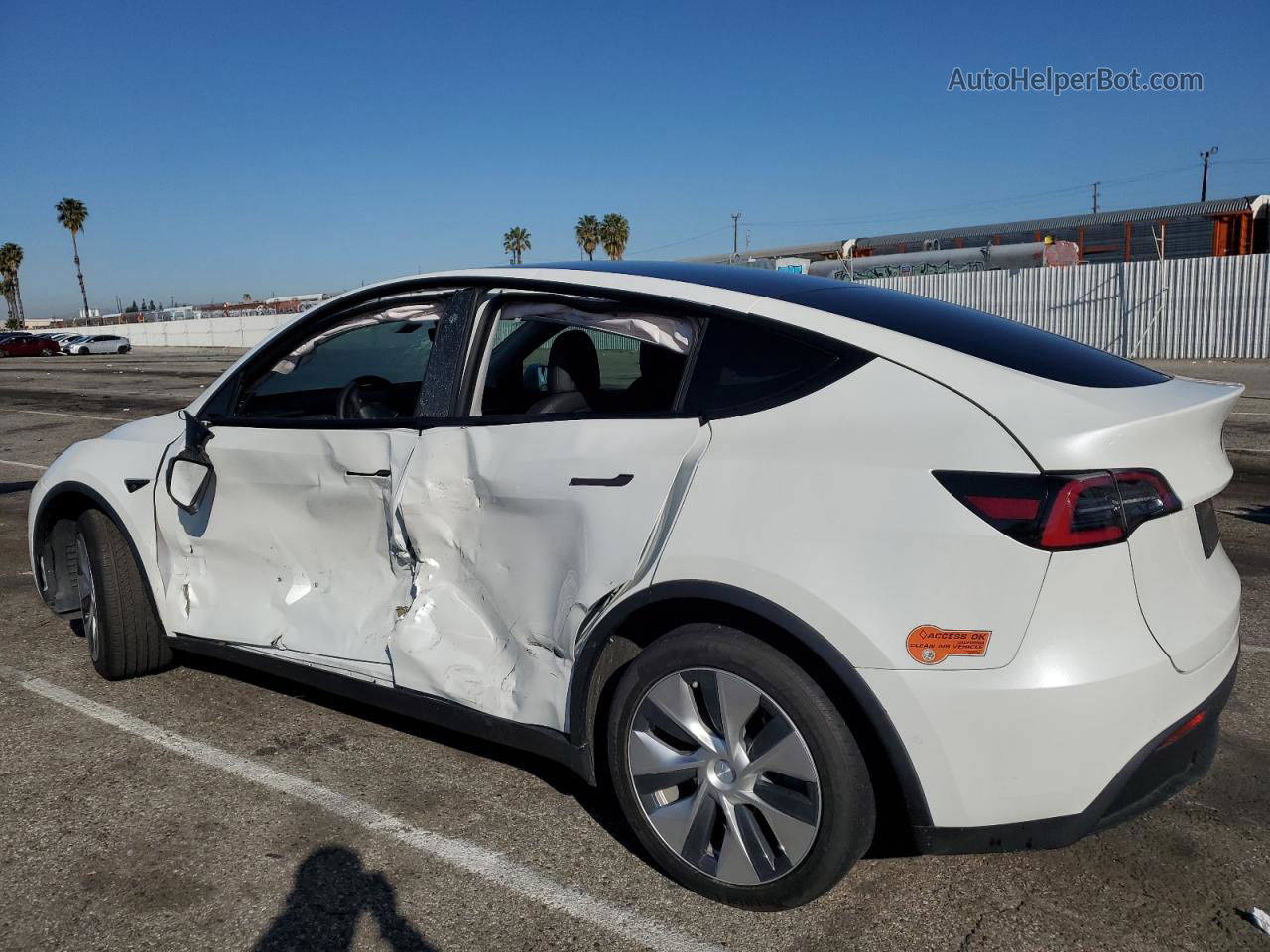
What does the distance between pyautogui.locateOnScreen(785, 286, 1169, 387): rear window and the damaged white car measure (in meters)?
0.02

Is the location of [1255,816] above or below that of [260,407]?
below

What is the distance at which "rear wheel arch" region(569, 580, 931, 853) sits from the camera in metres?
2.41

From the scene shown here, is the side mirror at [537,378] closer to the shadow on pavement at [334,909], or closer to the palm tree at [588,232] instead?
the shadow on pavement at [334,909]

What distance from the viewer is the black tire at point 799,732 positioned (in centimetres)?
247

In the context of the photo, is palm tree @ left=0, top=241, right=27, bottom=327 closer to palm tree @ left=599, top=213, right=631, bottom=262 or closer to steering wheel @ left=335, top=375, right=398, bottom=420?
palm tree @ left=599, top=213, right=631, bottom=262

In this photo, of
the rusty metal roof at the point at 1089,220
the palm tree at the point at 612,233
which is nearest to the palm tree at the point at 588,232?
the palm tree at the point at 612,233

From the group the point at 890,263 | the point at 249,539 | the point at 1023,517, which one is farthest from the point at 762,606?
the point at 890,263

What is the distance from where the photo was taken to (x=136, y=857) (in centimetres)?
311

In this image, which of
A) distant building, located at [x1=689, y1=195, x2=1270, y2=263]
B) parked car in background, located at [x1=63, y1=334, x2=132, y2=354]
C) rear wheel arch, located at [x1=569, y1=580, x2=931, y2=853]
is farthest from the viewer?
parked car in background, located at [x1=63, y1=334, x2=132, y2=354]

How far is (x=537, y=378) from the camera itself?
344cm

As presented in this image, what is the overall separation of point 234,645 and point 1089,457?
297cm

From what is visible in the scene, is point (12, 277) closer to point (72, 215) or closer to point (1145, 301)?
point (72, 215)

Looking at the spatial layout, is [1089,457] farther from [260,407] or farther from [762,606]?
[260,407]

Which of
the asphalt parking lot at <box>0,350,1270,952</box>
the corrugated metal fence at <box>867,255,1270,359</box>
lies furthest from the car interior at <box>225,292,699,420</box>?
the corrugated metal fence at <box>867,255,1270,359</box>
